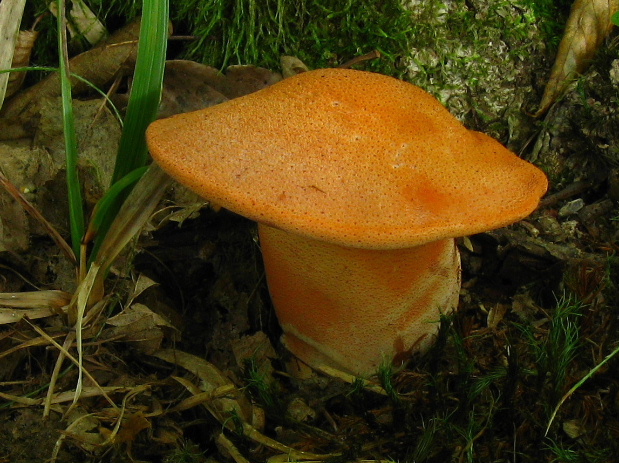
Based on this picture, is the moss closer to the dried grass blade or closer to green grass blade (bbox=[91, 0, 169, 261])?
green grass blade (bbox=[91, 0, 169, 261])

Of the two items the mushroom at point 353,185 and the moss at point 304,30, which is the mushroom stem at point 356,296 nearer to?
the mushroom at point 353,185

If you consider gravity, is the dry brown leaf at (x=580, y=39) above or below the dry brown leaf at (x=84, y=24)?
above

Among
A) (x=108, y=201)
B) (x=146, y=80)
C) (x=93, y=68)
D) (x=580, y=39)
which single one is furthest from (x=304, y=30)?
(x=580, y=39)

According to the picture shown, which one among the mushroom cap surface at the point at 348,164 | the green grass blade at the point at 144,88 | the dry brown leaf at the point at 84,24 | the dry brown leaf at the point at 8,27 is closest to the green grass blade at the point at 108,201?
the green grass blade at the point at 144,88

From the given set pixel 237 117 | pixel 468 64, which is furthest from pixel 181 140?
pixel 468 64

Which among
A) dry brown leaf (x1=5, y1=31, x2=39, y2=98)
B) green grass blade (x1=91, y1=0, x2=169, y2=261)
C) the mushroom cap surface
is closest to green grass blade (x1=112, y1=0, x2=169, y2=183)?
green grass blade (x1=91, y1=0, x2=169, y2=261)

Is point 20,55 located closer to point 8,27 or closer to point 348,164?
point 8,27
